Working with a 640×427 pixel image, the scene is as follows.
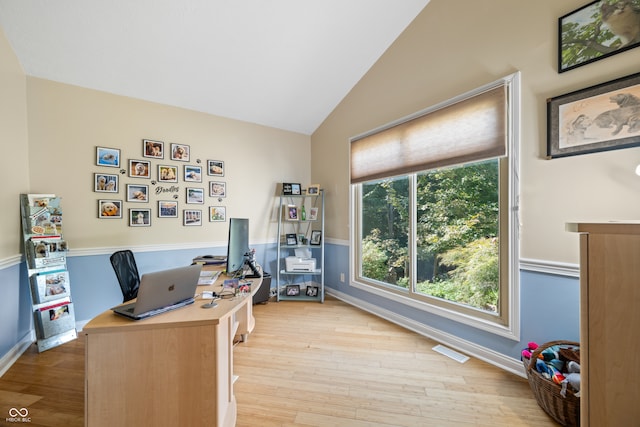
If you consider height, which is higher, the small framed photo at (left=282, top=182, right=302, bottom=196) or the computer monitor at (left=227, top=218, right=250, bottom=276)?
the small framed photo at (left=282, top=182, right=302, bottom=196)

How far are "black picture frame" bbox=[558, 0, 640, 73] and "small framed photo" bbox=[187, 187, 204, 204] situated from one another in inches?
142

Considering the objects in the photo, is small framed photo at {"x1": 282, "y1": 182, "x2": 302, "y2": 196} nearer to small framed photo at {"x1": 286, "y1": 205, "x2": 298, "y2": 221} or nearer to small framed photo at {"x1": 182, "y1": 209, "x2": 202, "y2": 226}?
small framed photo at {"x1": 286, "y1": 205, "x2": 298, "y2": 221}

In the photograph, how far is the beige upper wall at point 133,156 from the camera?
8.06 feet

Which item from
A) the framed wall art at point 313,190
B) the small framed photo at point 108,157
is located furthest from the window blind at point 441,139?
the small framed photo at point 108,157

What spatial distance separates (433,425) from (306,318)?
171 centimetres

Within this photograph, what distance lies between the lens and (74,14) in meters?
2.02

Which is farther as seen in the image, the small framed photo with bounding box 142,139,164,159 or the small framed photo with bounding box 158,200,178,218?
the small framed photo with bounding box 158,200,178,218

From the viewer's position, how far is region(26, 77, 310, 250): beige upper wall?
96.7 inches

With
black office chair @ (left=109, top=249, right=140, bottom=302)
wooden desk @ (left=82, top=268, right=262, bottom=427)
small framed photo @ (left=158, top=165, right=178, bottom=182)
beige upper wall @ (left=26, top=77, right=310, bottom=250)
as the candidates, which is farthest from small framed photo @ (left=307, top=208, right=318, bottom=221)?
wooden desk @ (left=82, top=268, right=262, bottom=427)

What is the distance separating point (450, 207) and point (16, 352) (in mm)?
4078

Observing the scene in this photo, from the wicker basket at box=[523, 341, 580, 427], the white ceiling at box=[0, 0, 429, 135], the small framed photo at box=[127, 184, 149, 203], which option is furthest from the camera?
the small framed photo at box=[127, 184, 149, 203]

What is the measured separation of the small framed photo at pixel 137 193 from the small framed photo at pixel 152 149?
1.23 ft

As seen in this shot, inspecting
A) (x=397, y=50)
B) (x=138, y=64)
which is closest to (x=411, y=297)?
(x=397, y=50)

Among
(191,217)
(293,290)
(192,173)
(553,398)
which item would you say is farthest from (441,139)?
(191,217)
